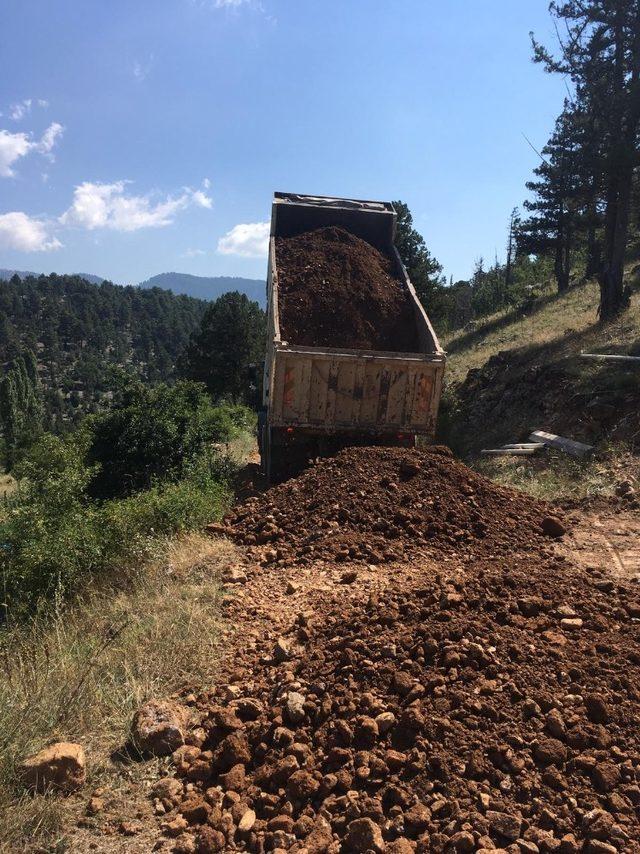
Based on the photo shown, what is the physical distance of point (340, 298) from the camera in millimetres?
9195

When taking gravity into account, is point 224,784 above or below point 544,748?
below

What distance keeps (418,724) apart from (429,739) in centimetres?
8

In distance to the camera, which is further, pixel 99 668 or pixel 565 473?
pixel 565 473

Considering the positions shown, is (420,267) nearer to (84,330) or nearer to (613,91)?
(613,91)

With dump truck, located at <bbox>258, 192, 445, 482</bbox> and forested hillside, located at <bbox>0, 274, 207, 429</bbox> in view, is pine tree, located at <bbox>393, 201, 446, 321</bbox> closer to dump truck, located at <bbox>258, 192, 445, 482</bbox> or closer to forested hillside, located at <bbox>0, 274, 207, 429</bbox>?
dump truck, located at <bbox>258, 192, 445, 482</bbox>

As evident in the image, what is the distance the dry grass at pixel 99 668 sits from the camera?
8.73 feet

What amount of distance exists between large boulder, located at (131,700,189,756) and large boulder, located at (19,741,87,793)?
0.28 m

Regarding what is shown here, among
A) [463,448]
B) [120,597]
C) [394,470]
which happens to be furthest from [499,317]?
[120,597]

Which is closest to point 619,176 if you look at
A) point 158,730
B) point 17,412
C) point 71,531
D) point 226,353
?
point 71,531

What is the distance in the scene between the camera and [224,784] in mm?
2756

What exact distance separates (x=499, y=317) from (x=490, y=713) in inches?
1006

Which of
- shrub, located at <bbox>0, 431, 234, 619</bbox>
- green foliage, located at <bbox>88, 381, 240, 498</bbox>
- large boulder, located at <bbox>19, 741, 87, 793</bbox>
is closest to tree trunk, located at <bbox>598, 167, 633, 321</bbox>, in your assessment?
A: green foliage, located at <bbox>88, 381, 240, 498</bbox>

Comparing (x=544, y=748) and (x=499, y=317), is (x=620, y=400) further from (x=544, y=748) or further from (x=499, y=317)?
(x=499, y=317)

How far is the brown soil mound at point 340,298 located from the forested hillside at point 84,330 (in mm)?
77616
